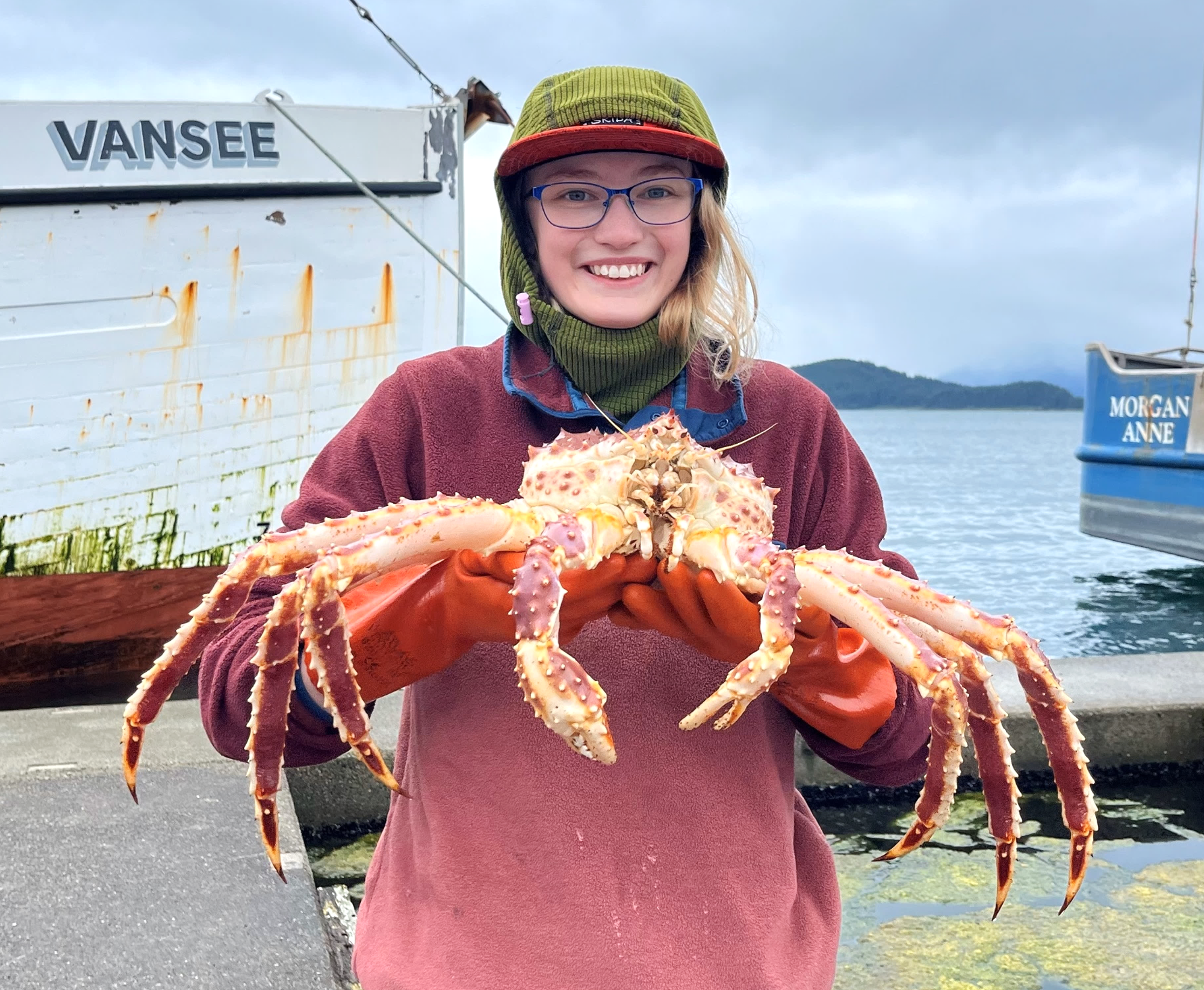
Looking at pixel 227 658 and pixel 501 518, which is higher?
pixel 501 518

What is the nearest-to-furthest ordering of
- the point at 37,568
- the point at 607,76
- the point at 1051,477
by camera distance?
the point at 607,76
the point at 37,568
the point at 1051,477

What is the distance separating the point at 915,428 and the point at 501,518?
139245 millimetres

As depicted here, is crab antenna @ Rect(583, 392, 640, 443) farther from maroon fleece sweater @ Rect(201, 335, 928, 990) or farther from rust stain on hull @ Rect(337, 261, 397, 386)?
rust stain on hull @ Rect(337, 261, 397, 386)

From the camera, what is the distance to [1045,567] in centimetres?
1542

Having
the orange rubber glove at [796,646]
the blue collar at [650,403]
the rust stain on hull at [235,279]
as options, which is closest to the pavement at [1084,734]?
the blue collar at [650,403]

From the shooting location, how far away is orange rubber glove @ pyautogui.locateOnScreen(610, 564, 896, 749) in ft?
4.57

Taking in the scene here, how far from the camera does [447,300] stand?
6250 millimetres

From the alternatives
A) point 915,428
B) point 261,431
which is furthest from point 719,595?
point 915,428

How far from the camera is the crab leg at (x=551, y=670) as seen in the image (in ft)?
4.17

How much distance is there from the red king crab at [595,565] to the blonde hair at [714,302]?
131mm

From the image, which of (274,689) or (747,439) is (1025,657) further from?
(274,689)

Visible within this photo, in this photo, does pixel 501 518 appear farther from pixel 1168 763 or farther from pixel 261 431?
pixel 261 431

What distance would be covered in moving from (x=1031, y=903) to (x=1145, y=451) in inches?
314

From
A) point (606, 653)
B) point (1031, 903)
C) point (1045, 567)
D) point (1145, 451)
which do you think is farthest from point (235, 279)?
point (1045, 567)
